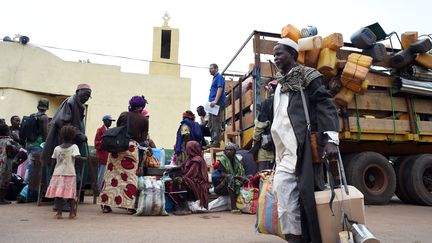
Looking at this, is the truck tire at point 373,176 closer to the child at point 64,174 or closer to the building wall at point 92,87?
the child at point 64,174

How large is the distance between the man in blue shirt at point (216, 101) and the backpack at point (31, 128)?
3.50 metres

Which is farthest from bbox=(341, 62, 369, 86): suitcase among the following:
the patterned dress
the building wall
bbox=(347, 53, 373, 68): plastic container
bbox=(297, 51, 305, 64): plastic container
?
the building wall

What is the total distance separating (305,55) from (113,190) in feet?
12.3

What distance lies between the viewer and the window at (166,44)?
74.3ft

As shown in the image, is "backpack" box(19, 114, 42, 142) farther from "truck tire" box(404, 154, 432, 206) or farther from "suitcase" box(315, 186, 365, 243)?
"truck tire" box(404, 154, 432, 206)

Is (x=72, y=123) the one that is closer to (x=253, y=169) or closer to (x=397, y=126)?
(x=253, y=169)

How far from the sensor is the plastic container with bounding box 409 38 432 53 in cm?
749

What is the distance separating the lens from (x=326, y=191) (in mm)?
2760

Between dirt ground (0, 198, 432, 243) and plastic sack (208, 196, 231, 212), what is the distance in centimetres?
44

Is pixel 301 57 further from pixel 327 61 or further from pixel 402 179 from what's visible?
pixel 402 179

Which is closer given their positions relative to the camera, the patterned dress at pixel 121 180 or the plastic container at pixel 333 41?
the patterned dress at pixel 121 180

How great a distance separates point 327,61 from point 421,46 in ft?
7.40

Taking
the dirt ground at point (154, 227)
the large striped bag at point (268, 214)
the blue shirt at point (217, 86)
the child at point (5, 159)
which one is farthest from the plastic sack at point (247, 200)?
the child at point (5, 159)

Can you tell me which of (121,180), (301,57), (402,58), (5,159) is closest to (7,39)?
(5,159)
